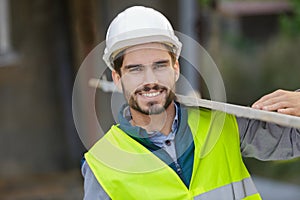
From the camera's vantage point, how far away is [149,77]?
2.12 m

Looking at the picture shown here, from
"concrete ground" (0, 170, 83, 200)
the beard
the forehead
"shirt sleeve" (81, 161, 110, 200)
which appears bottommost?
"concrete ground" (0, 170, 83, 200)

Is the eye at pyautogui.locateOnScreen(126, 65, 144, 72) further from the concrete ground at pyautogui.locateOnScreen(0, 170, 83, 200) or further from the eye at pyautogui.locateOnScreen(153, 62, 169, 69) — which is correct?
the concrete ground at pyautogui.locateOnScreen(0, 170, 83, 200)

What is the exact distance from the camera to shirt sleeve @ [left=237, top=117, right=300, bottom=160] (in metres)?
2.13

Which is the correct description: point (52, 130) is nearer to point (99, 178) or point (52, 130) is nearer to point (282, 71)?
point (282, 71)

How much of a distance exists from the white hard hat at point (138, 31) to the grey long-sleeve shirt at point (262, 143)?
1.07ft

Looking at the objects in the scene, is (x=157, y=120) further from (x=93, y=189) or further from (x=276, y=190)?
(x=276, y=190)

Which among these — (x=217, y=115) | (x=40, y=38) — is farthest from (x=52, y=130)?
(x=217, y=115)

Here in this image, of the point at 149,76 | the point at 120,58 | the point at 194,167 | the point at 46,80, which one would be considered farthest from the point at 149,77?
the point at 46,80

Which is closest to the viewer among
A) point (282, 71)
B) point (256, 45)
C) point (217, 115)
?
point (217, 115)

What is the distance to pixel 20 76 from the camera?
6340 mm

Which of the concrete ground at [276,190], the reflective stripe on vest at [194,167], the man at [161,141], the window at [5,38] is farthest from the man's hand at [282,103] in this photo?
the window at [5,38]

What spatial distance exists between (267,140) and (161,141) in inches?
12.3

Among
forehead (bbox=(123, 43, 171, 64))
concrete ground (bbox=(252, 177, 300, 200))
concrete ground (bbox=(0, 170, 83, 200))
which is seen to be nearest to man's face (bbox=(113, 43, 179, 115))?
forehead (bbox=(123, 43, 171, 64))

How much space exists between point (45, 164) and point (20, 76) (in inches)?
33.3
